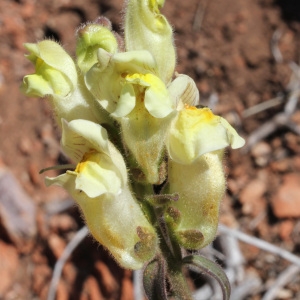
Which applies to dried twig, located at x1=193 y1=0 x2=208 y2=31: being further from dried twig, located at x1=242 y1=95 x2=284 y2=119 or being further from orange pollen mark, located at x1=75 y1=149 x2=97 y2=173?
orange pollen mark, located at x1=75 y1=149 x2=97 y2=173

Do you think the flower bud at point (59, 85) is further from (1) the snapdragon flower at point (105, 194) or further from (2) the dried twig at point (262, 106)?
(2) the dried twig at point (262, 106)

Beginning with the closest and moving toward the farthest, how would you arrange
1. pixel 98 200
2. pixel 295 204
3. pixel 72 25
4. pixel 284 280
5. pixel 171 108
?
pixel 171 108, pixel 98 200, pixel 284 280, pixel 295 204, pixel 72 25

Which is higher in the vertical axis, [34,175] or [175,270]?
[175,270]

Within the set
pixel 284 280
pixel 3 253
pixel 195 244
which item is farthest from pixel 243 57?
pixel 195 244

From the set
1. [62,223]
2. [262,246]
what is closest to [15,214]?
[62,223]

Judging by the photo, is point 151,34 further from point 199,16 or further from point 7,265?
point 199,16

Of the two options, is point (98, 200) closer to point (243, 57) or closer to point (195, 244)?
point (195, 244)
